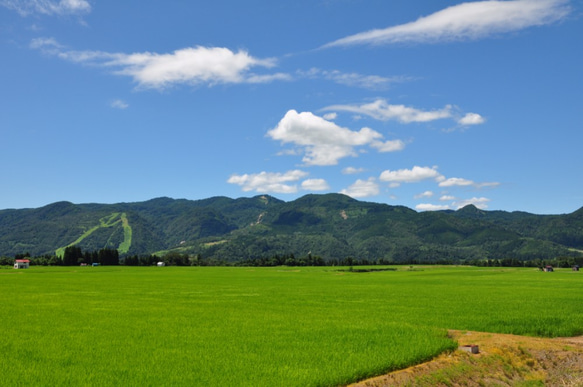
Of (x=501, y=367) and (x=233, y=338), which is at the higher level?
(x=233, y=338)

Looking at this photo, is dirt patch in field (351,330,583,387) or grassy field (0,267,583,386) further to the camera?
dirt patch in field (351,330,583,387)

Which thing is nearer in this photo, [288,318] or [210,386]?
[210,386]

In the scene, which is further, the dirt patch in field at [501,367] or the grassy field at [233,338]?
the dirt patch in field at [501,367]

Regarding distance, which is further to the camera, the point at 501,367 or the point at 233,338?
the point at 233,338

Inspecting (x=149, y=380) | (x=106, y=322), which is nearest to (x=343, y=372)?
(x=149, y=380)

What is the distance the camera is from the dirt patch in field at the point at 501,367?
21.0m

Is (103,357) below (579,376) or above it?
above

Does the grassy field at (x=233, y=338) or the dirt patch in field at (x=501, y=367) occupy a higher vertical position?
the grassy field at (x=233, y=338)

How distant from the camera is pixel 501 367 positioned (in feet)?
76.9

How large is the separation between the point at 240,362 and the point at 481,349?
14241mm

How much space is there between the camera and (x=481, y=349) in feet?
84.5

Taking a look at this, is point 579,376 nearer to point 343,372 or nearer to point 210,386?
point 343,372

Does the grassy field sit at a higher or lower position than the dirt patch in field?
higher

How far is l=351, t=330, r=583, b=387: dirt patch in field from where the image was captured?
2095 cm
